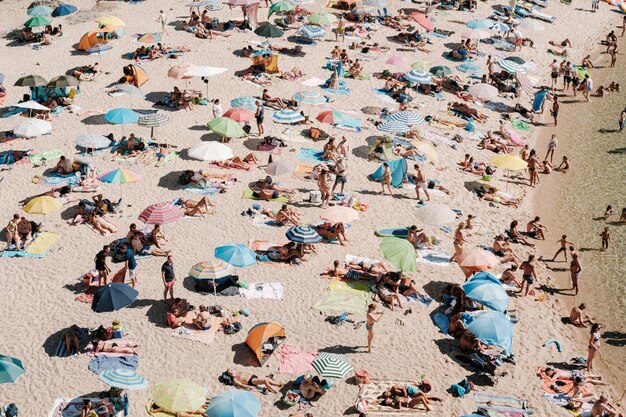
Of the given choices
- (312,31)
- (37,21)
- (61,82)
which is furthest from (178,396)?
(37,21)

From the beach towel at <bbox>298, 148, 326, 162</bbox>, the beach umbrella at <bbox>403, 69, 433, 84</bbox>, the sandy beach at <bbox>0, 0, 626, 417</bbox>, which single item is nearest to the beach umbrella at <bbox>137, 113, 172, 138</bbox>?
the sandy beach at <bbox>0, 0, 626, 417</bbox>

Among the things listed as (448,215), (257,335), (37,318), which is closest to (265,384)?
(257,335)

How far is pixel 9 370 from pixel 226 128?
13.1 m

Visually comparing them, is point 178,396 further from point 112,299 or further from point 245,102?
point 245,102

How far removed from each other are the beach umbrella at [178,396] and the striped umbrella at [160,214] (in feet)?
21.5

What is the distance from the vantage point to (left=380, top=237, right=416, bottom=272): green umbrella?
60.8 feet

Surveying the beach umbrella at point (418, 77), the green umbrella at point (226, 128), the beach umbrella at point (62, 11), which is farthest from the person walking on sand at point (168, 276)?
the beach umbrella at point (62, 11)

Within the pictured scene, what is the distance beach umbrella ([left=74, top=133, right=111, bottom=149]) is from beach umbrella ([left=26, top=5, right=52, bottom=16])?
15191 millimetres

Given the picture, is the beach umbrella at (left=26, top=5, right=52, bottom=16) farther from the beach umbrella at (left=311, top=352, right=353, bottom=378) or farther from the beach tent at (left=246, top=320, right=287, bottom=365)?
the beach umbrella at (left=311, top=352, right=353, bottom=378)

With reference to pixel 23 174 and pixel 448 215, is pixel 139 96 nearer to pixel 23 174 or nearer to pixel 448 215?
pixel 23 174

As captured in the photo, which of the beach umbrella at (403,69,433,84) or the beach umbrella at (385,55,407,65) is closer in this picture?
the beach umbrella at (403,69,433,84)

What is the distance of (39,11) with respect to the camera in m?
36.6

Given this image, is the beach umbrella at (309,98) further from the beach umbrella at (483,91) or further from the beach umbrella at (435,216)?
the beach umbrella at (435,216)

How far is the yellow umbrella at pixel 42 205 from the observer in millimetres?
20297
